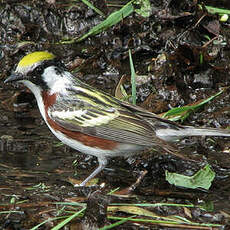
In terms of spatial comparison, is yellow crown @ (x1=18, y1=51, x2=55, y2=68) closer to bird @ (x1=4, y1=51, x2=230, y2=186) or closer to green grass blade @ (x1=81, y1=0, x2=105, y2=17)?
bird @ (x1=4, y1=51, x2=230, y2=186)

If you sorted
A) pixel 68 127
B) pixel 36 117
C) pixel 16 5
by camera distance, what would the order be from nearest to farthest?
1. pixel 68 127
2. pixel 36 117
3. pixel 16 5

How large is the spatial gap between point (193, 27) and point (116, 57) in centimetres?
115

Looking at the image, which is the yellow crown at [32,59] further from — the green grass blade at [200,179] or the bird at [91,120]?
the green grass blade at [200,179]

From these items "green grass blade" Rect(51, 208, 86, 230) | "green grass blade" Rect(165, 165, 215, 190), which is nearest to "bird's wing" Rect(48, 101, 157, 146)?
"green grass blade" Rect(165, 165, 215, 190)

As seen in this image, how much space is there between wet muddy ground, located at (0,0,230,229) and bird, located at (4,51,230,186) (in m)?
0.39

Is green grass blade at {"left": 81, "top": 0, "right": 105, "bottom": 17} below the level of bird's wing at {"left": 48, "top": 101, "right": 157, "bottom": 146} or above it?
above

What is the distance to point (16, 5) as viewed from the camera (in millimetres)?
9320

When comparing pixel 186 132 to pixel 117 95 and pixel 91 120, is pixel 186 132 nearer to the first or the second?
pixel 91 120

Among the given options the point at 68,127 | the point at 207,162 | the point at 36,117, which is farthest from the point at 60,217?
the point at 36,117

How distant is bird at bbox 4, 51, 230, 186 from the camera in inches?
237

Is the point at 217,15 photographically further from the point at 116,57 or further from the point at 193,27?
the point at 116,57

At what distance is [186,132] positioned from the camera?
595cm

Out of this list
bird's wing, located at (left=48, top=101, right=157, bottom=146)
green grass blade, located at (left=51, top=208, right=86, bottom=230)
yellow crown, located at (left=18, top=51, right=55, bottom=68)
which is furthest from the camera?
yellow crown, located at (left=18, top=51, right=55, bottom=68)

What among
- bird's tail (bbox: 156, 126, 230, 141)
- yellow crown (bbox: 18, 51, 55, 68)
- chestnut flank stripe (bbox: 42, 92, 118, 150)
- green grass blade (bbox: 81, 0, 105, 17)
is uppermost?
green grass blade (bbox: 81, 0, 105, 17)
